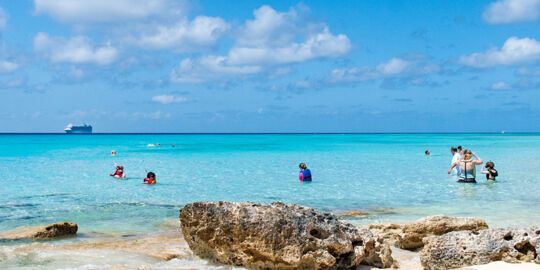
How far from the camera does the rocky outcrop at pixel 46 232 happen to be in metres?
8.84

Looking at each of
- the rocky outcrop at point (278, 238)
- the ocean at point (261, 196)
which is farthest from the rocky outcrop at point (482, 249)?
the ocean at point (261, 196)

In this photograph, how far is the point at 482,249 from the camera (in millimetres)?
5836

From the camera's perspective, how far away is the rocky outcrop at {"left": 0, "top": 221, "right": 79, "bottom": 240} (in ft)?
29.0

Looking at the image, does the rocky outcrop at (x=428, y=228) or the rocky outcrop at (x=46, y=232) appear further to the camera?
the rocky outcrop at (x=46, y=232)

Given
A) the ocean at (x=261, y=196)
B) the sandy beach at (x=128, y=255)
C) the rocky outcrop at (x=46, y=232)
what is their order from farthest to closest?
the ocean at (x=261, y=196), the rocky outcrop at (x=46, y=232), the sandy beach at (x=128, y=255)

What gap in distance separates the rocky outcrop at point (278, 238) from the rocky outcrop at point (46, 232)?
3.93 meters

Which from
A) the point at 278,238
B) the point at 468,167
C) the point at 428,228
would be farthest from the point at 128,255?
the point at 468,167

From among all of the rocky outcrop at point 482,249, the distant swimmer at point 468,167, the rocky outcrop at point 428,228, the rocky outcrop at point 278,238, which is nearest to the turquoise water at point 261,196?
the distant swimmer at point 468,167

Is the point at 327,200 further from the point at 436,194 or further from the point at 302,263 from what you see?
the point at 302,263

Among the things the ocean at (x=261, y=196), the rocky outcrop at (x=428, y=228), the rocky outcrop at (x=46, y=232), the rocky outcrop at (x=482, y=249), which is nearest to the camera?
the rocky outcrop at (x=482, y=249)

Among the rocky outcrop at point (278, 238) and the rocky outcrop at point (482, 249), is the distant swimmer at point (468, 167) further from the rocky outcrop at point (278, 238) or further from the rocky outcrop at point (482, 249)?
the rocky outcrop at point (278, 238)

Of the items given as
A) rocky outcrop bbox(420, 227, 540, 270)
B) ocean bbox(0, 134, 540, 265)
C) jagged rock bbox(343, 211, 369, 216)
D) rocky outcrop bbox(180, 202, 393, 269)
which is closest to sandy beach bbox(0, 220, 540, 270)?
rocky outcrop bbox(420, 227, 540, 270)

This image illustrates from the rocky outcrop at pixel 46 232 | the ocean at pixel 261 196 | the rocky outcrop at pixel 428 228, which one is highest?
the rocky outcrop at pixel 428 228

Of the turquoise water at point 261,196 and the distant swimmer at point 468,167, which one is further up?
the distant swimmer at point 468,167
